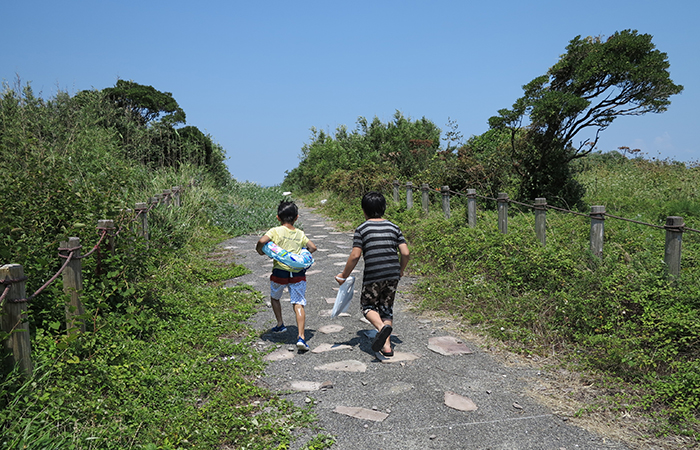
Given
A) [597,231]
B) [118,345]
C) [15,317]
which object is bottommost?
[118,345]

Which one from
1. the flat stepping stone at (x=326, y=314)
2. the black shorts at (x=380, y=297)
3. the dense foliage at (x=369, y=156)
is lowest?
the flat stepping stone at (x=326, y=314)

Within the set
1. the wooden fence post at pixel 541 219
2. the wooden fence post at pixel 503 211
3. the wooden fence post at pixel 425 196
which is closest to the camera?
the wooden fence post at pixel 541 219

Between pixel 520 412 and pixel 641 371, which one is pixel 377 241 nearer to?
pixel 520 412

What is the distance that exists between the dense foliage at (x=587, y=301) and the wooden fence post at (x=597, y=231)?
0.10m

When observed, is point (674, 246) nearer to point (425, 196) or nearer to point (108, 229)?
point (108, 229)

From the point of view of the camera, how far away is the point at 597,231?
5.49 metres

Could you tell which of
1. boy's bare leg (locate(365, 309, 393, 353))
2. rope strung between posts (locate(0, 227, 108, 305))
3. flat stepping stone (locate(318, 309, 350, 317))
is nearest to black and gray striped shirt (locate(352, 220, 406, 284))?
boy's bare leg (locate(365, 309, 393, 353))

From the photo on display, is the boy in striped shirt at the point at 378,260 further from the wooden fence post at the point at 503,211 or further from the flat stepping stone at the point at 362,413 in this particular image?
the wooden fence post at the point at 503,211

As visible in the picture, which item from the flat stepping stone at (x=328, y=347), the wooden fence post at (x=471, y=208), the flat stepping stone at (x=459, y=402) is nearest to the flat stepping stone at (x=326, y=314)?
the flat stepping stone at (x=328, y=347)

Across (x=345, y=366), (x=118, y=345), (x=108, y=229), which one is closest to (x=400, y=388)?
(x=345, y=366)

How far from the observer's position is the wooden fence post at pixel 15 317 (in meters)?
2.71

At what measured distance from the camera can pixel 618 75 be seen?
12.3 metres

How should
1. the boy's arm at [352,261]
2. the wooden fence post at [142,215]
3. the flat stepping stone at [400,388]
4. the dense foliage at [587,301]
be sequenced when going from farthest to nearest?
the wooden fence post at [142,215] < the boy's arm at [352,261] < the flat stepping stone at [400,388] < the dense foliage at [587,301]

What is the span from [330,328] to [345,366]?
1.11 metres
